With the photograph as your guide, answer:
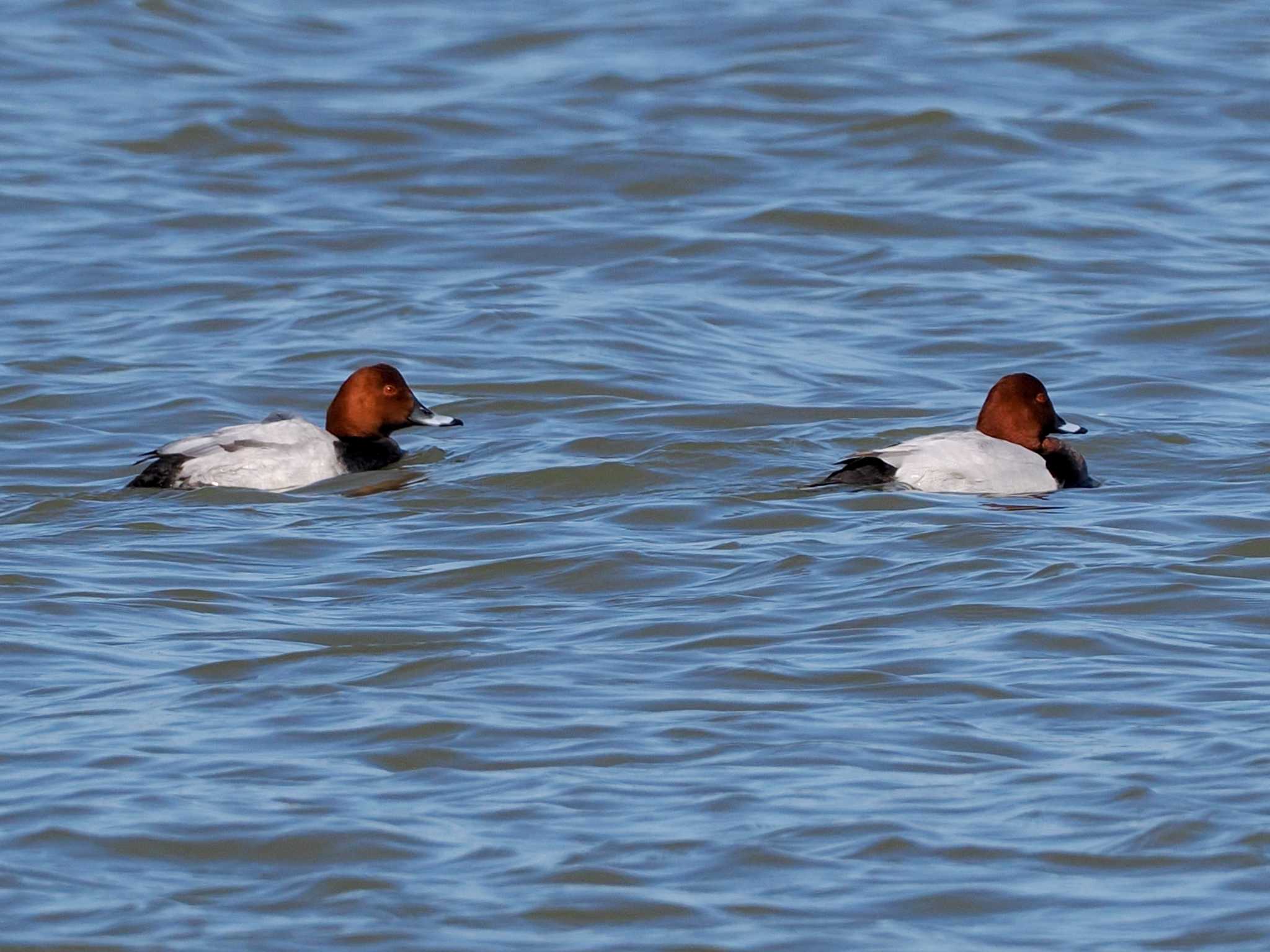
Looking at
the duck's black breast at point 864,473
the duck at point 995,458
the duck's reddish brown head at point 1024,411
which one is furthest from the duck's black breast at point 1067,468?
the duck's black breast at point 864,473

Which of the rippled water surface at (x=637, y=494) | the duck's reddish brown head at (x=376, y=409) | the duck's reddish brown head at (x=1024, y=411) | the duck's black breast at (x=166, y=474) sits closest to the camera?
the rippled water surface at (x=637, y=494)

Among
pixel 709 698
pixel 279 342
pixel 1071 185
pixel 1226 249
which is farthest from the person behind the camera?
pixel 1071 185

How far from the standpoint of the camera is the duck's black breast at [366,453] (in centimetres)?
958

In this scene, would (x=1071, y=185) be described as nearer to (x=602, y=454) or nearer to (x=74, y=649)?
(x=602, y=454)

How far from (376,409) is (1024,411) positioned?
107 inches

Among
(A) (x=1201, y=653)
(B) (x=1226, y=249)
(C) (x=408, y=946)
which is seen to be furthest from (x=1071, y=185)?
(C) (x=408, y=946)

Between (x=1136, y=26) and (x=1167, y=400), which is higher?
(x=1136, y=26)

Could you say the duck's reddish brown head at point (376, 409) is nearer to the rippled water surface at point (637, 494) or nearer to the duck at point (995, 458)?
the rippled water surface at point (637, 494)

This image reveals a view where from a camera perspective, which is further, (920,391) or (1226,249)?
(1226,249)

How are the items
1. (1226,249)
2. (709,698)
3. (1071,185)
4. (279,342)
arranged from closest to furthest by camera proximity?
(709,698), (279,342), (1226,249), (1071,185)

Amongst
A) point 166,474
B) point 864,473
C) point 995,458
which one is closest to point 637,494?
point 864,473

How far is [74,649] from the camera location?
661 cm

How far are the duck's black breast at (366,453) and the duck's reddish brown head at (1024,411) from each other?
2534 millimetres

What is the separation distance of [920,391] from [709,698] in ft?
15.9
